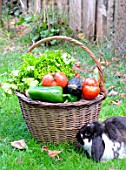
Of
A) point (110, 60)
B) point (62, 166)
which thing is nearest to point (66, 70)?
point (62, 166)

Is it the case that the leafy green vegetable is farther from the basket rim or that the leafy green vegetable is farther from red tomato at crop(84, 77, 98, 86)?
red tomato at crop(84, 77, 98, 86)

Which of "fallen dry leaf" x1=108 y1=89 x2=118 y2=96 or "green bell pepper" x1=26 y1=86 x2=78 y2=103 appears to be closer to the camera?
"green bell pepper" x1=26 y1=86 x2=78 y2=103

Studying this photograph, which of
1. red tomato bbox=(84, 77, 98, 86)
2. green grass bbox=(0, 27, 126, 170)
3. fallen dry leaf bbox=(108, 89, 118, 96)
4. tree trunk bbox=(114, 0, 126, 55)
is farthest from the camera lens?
tree trunk bbox=(114, 0, 126, 55)

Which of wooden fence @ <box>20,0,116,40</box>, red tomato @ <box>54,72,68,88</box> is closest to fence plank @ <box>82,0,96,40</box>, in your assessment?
wooden fence @ <box>20,0,116,40</box>

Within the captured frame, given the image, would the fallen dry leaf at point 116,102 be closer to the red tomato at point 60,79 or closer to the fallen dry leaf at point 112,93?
the fallen dry leaf at point 112,93

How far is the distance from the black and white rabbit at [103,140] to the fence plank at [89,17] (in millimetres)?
3997

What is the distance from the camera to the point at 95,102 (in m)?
3.29

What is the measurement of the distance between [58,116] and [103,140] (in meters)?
0.40

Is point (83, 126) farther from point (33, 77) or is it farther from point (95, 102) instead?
point (33, 77)

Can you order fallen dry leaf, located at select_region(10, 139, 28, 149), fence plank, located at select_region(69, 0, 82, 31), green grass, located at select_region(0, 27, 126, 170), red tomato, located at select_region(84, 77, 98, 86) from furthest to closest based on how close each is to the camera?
fence plank, located at select_region(69, 0, 82, 31), fallen dry leaf, located at select_region(10, 139, 28, 149), red tomato, located at select_region(84, 77, 98, 86), green grass, located at select_region(0, 27, 126, 170)

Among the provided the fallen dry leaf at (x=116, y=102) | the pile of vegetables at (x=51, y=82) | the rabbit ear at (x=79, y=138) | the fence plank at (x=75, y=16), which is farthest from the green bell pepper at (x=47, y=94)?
the fence plank at (x=75, y=16)

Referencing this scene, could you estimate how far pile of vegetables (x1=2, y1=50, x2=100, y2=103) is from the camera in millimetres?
3221

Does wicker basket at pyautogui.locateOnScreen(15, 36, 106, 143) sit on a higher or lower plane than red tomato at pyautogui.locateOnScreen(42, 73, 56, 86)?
lower

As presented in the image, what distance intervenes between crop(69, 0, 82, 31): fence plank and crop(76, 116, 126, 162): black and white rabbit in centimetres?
419
